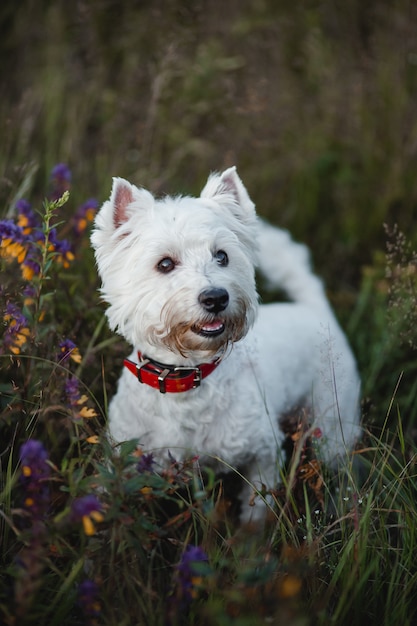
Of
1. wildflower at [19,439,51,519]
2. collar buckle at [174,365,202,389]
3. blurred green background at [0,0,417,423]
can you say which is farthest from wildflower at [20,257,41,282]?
blurred green background at [0,0,417,423]

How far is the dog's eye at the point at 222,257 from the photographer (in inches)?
99.7

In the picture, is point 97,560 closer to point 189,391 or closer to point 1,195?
point 189,391

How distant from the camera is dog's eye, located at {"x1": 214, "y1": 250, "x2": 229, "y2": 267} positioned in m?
2.53

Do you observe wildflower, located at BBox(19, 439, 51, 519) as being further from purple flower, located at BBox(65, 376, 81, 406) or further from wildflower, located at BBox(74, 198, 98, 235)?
wildflower, located at BBox(74, 198, 98, 235)

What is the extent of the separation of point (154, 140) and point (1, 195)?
1726mm

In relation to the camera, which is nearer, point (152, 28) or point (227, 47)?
point (152, 28)

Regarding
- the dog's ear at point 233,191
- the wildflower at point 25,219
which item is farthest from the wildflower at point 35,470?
the dog's ear at point 233,191

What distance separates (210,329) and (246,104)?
10.8 ft

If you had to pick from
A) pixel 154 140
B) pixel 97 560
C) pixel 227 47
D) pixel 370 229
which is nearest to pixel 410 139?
pixel 370 229

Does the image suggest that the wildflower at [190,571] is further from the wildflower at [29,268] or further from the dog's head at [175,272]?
the wildflower at [29,268]

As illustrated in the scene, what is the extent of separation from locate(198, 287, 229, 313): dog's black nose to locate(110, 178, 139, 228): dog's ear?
2.00 feet

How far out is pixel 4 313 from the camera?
2355 mm

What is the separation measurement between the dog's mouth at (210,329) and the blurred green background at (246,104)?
2.15 meters

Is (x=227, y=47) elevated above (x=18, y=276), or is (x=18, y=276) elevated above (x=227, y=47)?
(x=227, y=47)
